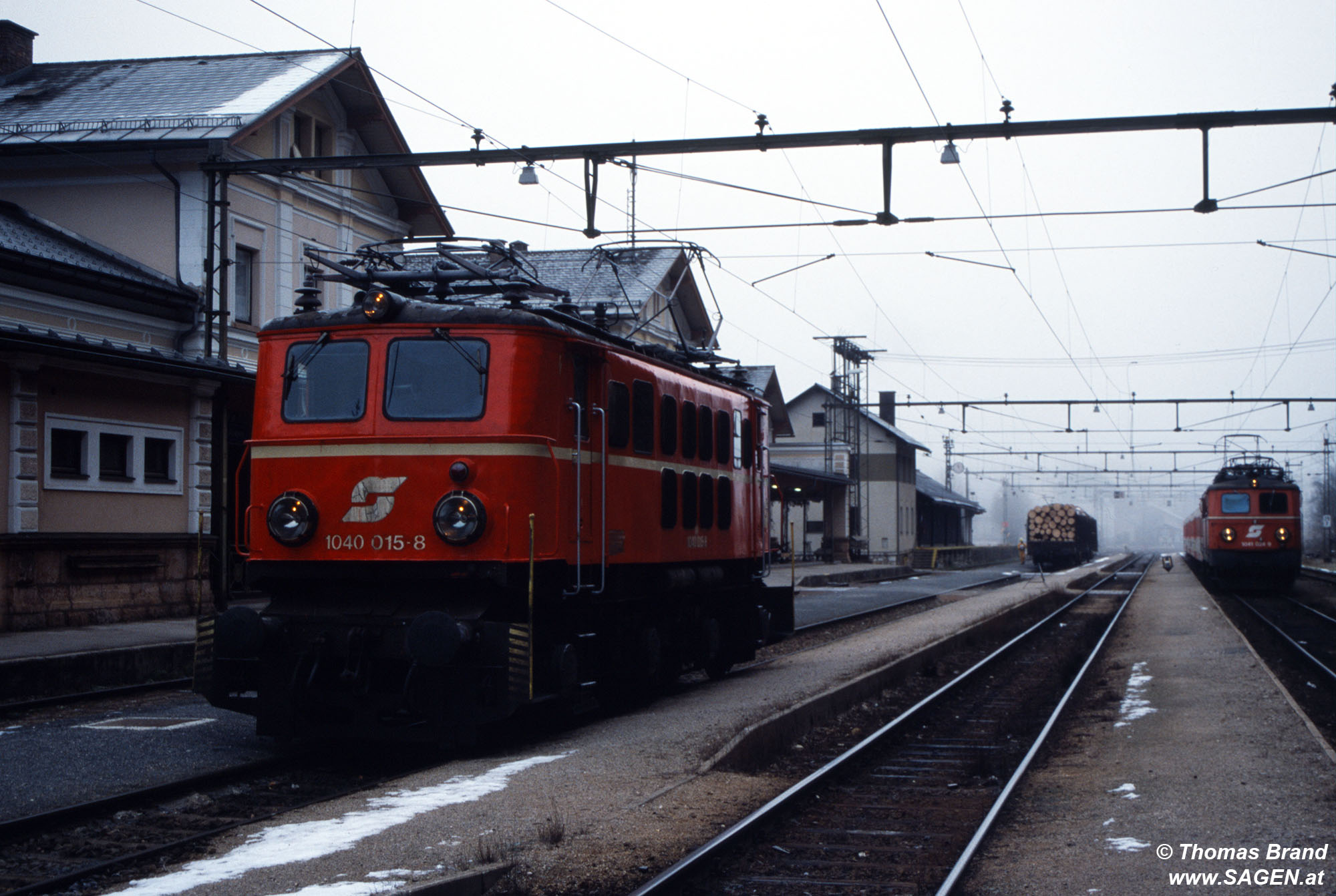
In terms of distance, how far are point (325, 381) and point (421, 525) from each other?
1.49 meters

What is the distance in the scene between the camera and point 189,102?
25.1 metres

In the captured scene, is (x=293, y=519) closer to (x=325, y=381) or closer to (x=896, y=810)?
(x=325, y=381)

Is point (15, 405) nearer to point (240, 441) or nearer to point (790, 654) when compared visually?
point (240, 441)

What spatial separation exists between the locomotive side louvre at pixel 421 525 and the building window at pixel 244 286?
567 inches

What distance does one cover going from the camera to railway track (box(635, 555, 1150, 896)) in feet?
22.6

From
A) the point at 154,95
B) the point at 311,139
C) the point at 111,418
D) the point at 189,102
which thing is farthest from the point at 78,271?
the point at 311,139

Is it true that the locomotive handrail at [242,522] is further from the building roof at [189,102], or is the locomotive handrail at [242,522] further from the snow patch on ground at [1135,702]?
the building roof at [189,102]

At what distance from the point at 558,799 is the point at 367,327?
4.17 m

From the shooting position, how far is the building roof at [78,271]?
18719mm

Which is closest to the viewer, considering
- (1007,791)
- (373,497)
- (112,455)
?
(1007,791)

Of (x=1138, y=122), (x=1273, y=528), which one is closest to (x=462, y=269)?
(x=1138, y=122)

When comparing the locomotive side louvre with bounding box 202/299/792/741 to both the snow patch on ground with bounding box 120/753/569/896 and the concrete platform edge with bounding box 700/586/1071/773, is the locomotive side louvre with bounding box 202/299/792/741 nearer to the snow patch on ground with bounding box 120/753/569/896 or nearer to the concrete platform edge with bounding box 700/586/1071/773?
the snow patch on ground with bounding box 120/753/569/896

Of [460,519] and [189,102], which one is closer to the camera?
[460,519]

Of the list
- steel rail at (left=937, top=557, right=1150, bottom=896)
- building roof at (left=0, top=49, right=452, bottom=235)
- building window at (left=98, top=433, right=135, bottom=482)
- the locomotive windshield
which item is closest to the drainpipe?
building roof at (left=0, top=49, right=452, bottom=235)
